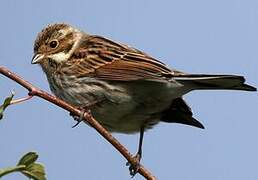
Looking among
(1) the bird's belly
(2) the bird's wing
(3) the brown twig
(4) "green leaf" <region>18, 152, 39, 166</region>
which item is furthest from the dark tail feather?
(4) "green leaf" <region>18, 152, 39, 166</region>

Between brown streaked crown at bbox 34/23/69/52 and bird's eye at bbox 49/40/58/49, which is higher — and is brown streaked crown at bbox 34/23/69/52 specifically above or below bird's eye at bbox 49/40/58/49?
above

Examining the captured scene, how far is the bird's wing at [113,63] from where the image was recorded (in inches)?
216

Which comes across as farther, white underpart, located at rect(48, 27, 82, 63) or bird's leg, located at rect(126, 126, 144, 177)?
white underpart, located at rect(48, 27, 82, 63)

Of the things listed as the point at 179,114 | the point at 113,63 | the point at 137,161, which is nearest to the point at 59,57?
the point at 113,63

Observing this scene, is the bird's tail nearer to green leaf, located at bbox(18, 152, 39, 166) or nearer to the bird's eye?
the bird's eye

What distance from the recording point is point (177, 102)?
6.06 meters

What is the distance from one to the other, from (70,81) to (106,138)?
237 cm

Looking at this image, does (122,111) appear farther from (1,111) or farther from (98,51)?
(1,111)

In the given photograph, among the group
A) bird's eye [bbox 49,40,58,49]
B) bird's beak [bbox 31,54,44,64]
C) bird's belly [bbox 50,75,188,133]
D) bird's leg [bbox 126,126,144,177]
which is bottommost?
bird's leg [bbox 126,126,144,177]

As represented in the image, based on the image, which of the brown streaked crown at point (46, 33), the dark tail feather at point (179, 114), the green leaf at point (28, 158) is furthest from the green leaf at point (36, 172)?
the brown streaked crown at point (46, 33)

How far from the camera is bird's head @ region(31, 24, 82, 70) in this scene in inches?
247

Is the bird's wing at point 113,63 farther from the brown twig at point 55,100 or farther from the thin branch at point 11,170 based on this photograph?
the thin branch at point 11,170

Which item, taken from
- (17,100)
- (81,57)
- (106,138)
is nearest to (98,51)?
(81,57)

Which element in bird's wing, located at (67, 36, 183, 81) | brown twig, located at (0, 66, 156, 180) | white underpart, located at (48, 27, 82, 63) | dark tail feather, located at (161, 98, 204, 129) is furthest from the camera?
white underpart, located at (48, 27, 82, 63)
